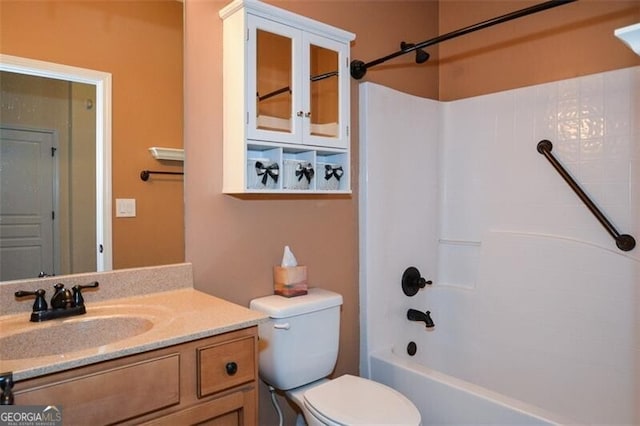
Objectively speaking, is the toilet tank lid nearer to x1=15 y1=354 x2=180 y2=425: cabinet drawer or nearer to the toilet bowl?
the toilet bowl

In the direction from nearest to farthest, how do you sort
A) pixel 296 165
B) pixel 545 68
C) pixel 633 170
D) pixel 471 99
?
pixel 296 165 → pixel 633 170 → pixel 545 68 → pixel 471 99

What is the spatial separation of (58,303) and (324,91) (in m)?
1.26

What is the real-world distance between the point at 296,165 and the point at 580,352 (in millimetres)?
1647

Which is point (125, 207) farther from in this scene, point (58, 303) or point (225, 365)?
point (225, 365)

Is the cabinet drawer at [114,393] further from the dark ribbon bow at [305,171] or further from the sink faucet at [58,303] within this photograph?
the dark ribbon bow at [305,171]

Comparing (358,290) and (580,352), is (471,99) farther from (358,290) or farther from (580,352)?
(580,352)

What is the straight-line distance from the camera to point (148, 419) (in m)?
1.11

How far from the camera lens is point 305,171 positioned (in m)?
1.85

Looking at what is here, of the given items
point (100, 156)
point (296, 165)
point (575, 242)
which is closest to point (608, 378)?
point (575, 242)

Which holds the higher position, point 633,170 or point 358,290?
point 633,170

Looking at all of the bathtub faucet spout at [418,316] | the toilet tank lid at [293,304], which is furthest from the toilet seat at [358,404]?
the bathtub faucet spout at [418,316]

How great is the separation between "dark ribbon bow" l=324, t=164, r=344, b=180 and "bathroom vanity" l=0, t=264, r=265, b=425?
2.53ft

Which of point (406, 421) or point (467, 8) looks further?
point (467, 8)

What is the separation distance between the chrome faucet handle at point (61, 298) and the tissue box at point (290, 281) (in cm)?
80
